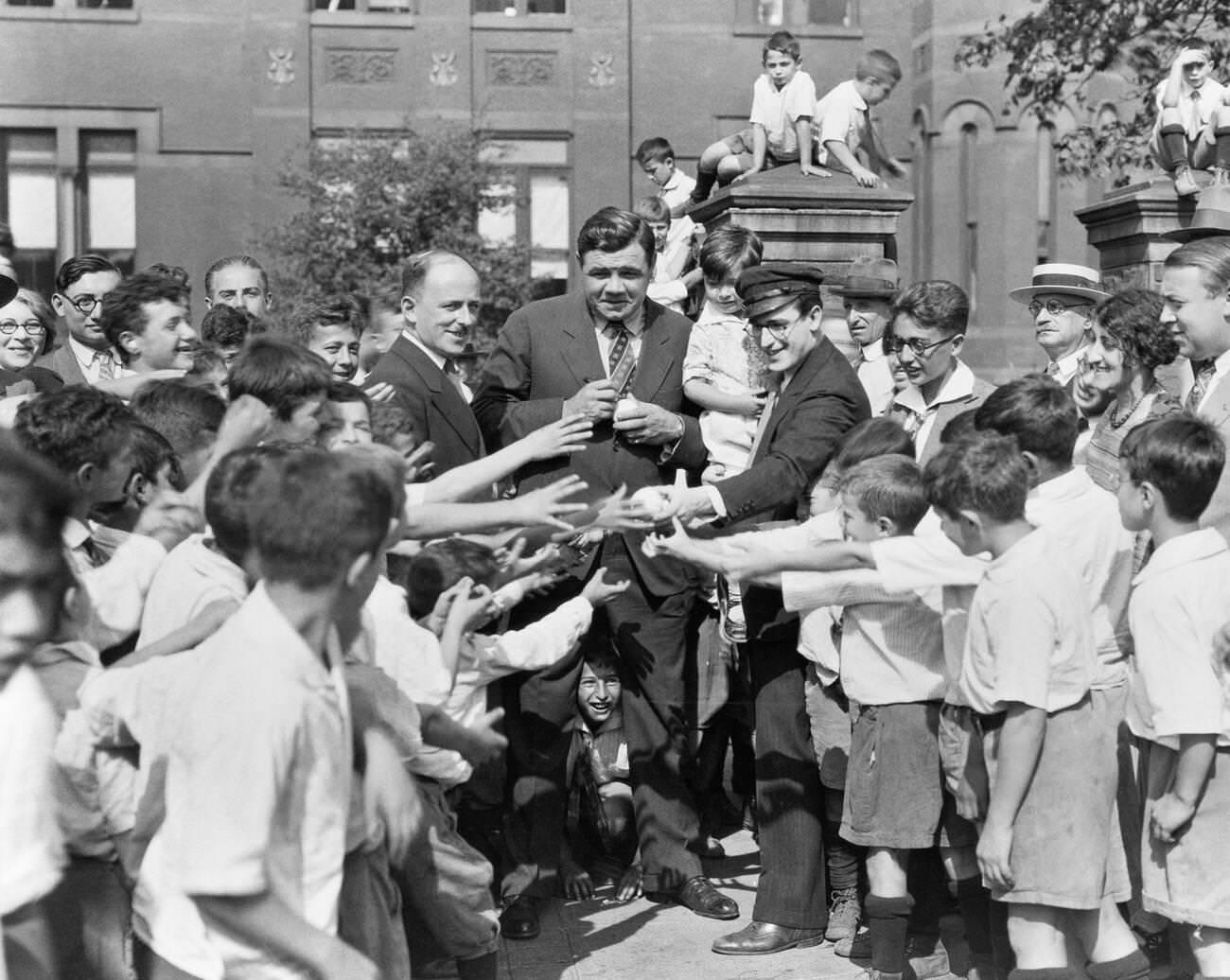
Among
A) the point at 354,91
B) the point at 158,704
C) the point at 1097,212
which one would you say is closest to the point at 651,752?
the point at 158,704

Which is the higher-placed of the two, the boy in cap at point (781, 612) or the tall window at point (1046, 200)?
the tall window at point (1046, 200)

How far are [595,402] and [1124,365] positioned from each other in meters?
1.70

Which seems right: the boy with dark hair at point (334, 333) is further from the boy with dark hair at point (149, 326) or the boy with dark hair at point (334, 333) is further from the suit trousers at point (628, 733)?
the suit trousers at point (628, 733)

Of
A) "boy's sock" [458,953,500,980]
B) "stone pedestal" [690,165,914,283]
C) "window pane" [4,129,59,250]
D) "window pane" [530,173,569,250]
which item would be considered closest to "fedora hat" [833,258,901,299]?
"stone pedestal" [690,165,914,283]

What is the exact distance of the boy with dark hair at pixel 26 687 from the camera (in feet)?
8.21

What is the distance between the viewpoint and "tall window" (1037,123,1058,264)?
84.1 feet

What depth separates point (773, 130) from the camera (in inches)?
519

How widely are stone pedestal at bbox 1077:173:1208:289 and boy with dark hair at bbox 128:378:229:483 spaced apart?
30.3 feet

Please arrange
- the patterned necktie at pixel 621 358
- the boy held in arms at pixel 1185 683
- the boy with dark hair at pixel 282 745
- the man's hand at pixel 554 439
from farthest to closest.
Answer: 1. the patterned necktie at pixel 621 358
2. the man's hand at pixel 554 439
3. the boy held in arms at pixel 1185 683
4. the boy with dark hair at pixel 282 745

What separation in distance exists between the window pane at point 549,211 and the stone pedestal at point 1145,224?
1308 centimetres

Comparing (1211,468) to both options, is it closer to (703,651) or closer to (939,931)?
(939,931)

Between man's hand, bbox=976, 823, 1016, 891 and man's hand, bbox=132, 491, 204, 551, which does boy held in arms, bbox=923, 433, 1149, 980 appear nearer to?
man's hand, bbox=976, 823, 1016, 891

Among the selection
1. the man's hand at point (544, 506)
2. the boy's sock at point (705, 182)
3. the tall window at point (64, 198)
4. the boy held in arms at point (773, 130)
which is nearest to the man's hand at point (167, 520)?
the man's hand at point (544, 506)

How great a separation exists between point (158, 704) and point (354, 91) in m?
22.4
